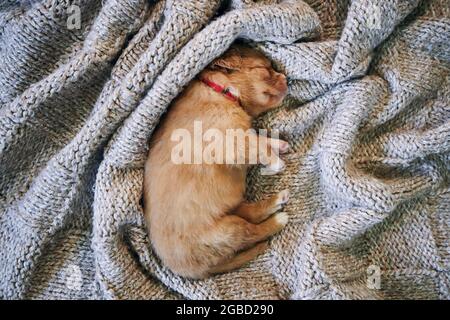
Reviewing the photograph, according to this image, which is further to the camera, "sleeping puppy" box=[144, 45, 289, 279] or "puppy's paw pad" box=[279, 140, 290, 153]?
"puppy's paw pad" box=[279, 140, 290, 153]

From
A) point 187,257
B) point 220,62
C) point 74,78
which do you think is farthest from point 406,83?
point 74,78

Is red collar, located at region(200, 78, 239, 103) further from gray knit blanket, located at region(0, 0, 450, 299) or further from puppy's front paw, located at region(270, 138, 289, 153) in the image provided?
puppy's front paw, located at region(270, 138, 289, 153)

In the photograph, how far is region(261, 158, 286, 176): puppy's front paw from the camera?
147 centimetres

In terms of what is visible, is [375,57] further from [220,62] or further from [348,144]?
[220,62]

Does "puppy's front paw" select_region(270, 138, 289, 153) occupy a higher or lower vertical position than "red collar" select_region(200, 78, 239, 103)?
lower

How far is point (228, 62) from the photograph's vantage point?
4.75ft

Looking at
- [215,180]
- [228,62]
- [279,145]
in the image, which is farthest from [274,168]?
[228,62]

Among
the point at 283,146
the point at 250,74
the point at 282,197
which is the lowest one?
the point at 282,197

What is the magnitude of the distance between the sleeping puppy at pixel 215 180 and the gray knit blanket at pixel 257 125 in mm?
48

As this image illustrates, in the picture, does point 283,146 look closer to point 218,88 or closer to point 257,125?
point 257,125

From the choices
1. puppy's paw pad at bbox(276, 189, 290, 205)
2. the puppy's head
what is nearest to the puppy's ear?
the puppy's head

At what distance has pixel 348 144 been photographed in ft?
4.61

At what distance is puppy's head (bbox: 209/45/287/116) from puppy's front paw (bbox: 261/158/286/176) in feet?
0.67

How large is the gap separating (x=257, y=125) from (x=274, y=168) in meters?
0.16
